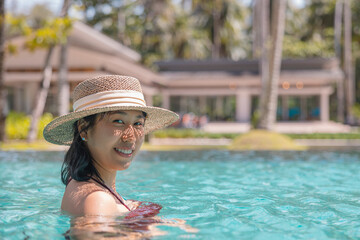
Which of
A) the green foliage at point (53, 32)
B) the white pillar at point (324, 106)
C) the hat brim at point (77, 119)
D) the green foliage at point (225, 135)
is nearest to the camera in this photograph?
the hat brim at point (77, 119)

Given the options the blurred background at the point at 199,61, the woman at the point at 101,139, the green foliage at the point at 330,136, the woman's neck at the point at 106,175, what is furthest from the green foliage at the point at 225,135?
the woman at the point at 101,139

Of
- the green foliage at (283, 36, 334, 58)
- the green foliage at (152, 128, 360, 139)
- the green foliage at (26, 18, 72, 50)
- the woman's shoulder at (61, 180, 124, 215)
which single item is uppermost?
the green foliage at (283, 36, 334, 58)

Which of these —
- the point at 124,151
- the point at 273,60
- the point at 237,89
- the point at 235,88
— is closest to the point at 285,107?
the point at 237,89

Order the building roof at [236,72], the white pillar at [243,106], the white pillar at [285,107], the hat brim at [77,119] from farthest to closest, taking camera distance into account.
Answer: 1. the white pillar at [285,107]
2. the white pillar at [243,106]
3. the building roof at [236,72]
4. the hat brim at [77,119]

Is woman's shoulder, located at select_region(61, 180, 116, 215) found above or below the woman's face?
below

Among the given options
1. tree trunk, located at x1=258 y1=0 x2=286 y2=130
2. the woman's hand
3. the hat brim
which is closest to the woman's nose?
the hat brim

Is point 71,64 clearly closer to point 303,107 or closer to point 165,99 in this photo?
point 165,99

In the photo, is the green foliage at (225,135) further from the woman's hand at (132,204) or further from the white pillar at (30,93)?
the woman's hand at (132,204)

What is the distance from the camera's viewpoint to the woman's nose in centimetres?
313

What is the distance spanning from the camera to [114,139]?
3098 millimetres

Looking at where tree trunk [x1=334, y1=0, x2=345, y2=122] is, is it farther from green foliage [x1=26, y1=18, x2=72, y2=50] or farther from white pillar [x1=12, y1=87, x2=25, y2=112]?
green foliage [x1=26, y1=18, x2=72, y2=50]

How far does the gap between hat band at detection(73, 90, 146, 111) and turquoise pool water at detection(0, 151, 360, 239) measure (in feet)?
2.77

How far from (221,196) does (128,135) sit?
242 cm

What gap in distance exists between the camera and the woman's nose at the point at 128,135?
313 centimetres
